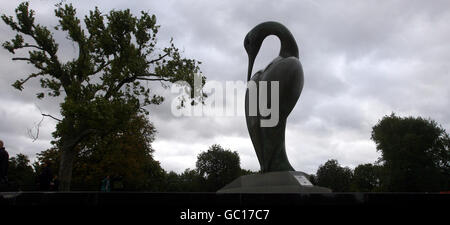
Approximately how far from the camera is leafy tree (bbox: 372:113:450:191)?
33969 mm

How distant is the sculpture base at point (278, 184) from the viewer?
7.52 m

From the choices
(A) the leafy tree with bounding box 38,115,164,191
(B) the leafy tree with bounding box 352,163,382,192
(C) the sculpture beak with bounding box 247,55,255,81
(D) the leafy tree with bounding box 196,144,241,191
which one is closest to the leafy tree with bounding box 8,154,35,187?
(A) the leafy tree with bounding box 38,115,164,191

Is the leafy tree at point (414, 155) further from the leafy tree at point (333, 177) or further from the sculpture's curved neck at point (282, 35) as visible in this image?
the sculpture's curved neck at point (282, 35)

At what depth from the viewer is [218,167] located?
5678 centimetres

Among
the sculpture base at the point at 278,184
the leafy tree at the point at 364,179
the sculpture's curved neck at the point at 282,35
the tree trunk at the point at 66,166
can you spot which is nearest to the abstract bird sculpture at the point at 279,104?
the sculpture's curved neck at the point at 282,35

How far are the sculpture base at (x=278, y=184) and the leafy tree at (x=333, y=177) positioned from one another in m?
52.8

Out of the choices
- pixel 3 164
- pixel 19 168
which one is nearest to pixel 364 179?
pixel 19 168

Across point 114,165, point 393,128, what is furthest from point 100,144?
point 393,128

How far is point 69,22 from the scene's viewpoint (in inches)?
677

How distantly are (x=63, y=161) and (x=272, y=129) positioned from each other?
12.9 meters

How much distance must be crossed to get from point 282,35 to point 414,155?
31.4 meters

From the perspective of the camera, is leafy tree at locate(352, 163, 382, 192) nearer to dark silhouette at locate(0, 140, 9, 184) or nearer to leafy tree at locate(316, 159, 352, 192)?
leafy tree at locate(316, 159, 352, 192)

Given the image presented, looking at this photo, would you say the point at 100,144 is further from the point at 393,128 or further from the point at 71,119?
the point at 393,128

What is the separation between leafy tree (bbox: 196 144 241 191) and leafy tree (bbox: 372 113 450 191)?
2373cm
